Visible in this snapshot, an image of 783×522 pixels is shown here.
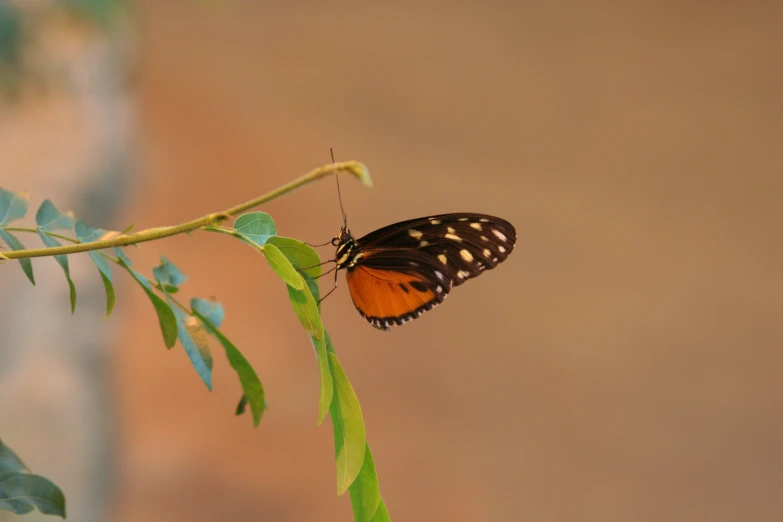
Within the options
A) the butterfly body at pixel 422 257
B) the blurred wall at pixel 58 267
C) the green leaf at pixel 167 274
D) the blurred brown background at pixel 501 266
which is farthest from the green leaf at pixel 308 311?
the blurred brown background at pixel 501 266

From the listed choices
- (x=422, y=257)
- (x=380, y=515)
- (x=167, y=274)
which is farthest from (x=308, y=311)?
(x=422, y=257)

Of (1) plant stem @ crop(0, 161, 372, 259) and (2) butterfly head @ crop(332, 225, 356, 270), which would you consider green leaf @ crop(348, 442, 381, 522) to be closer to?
(1) plant stem @ crop(0, 161, 372, 259)

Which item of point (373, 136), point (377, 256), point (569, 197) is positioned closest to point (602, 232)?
point (569, 197)

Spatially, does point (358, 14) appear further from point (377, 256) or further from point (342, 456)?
point (342, 456)

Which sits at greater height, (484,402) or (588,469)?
(484,402)

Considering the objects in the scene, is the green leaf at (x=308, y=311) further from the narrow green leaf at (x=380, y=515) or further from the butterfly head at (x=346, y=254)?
the butterfly head at (x=346, y=254)

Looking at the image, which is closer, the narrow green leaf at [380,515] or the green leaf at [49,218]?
the narrow green leaf at [380,515]
